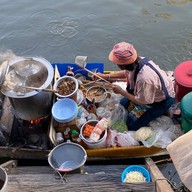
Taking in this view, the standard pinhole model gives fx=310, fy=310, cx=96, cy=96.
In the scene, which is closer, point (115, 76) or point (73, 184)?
point (73, 184)

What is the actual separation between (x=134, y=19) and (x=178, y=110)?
16.3ft

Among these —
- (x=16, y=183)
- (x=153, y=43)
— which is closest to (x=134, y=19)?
(x=153, y=43)

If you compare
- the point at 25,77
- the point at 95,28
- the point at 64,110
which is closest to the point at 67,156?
the point at 64,110

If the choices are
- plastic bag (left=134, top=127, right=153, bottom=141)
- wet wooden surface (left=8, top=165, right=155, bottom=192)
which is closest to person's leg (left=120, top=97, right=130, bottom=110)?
plastic bag (left=134, top=127, right=153, bottom=141)

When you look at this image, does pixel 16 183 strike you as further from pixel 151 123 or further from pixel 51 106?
pixel 151 123

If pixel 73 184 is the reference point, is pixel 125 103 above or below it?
below

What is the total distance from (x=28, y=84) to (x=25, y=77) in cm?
14

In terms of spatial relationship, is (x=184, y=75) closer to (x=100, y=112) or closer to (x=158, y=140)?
(x=158, y=140)

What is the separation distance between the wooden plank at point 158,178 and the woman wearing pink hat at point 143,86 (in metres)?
0.81

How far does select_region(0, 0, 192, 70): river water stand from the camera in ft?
30.6

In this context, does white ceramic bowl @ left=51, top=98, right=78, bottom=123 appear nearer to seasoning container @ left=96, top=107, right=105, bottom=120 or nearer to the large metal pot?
the large metal pot

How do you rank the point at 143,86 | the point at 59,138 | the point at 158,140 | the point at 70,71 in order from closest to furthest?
the point at 143,86 < the point at 158,140 < the point at 59,138 < the point at 70,71

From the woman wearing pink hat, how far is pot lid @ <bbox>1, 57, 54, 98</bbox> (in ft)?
4.00

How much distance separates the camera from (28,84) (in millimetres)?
5477
